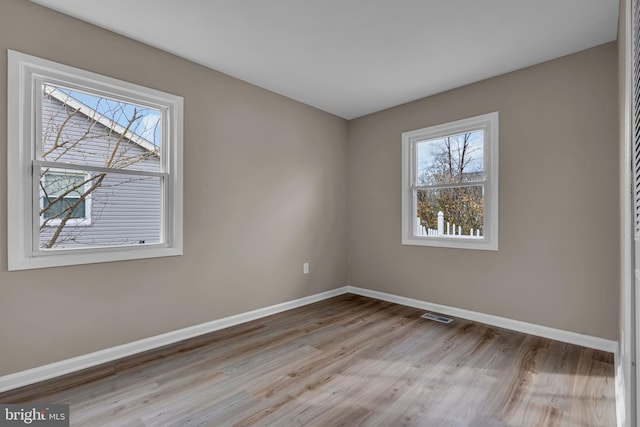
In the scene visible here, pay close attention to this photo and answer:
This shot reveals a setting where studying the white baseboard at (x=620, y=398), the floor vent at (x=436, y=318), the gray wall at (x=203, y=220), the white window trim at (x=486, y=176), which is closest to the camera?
the white baseboard at (x=620, y=398)

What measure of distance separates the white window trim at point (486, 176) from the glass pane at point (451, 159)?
0.07 m

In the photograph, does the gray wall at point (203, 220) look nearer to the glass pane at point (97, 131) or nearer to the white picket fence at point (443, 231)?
the glass pane at point (97, 131)

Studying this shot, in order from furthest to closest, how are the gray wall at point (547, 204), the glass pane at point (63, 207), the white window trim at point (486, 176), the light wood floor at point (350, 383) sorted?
1. the white window trim at point (486, 176)
2. the gray wall at point (547, 204)
3. the glass pane at point (63, 207)
4. the light wood floor at point (350, 383)

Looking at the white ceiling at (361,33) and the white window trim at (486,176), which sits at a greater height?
the white ceiling at (361,33)

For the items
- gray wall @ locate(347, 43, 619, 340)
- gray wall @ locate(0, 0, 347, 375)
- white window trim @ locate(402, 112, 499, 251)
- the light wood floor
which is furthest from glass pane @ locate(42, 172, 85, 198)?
gray wall @ locate(347, 43, 619, 340)

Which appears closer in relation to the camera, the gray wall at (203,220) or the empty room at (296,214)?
the empty room at (296,214)

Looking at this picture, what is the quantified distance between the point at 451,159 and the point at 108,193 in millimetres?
3334

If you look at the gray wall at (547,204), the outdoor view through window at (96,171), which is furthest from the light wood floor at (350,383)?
the outdoor view through window at (96,171)

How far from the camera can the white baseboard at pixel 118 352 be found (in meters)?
2.04

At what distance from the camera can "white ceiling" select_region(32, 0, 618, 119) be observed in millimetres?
2141

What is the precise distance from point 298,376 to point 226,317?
1.21 m

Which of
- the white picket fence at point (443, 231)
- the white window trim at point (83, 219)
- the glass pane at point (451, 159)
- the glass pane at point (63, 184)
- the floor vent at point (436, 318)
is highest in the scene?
the glass pane at point (451, 159)

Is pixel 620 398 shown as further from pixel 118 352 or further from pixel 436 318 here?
pixel 118 352

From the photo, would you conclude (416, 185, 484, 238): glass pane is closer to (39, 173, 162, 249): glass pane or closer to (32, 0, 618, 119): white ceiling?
(32, 0, 618, 119): white ceiling
